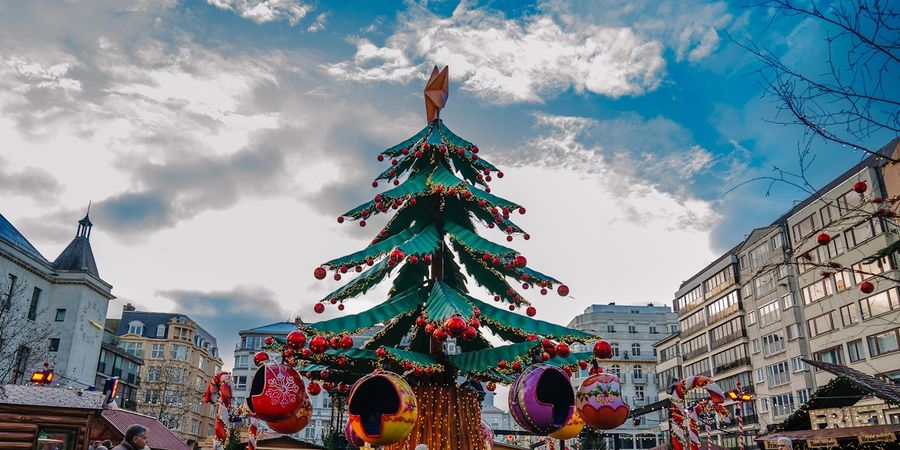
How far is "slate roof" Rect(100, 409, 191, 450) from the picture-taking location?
1956 centimetres

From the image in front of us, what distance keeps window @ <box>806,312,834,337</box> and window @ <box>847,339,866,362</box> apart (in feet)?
5.89

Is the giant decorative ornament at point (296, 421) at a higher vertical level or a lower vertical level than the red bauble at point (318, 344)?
lower

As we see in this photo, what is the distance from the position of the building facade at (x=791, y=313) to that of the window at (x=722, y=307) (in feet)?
0.28

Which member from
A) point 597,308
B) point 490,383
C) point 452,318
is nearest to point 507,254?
point 452,318

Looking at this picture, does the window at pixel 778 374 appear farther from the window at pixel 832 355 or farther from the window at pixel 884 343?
the window at pixel 884 343

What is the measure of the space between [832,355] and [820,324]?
223 centimetres

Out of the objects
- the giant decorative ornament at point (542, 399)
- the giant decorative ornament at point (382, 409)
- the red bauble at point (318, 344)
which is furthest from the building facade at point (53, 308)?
the giant decorative ornament at point (542, 399)

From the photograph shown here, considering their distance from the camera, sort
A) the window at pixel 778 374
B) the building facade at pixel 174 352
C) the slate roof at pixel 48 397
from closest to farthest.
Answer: the slate roof at pixel 48 397 < the window at pixel 778 374 < the building facade at pixel 174 352

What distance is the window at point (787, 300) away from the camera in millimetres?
40875

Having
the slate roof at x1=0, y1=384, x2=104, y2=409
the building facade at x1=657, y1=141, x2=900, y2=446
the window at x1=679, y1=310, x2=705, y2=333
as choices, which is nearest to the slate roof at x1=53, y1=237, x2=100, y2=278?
the slate roof at x1=0, y1=384, x2=104, y2=409

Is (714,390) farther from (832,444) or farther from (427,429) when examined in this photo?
(832,444)

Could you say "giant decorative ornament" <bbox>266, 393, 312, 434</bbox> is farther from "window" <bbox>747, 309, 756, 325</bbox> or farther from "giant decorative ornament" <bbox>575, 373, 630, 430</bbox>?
"window" <bbox>747, 309, 756, 325</bbox>

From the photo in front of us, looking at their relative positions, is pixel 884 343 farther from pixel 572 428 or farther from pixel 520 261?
pixel 520 261

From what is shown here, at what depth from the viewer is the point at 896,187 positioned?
813cm
